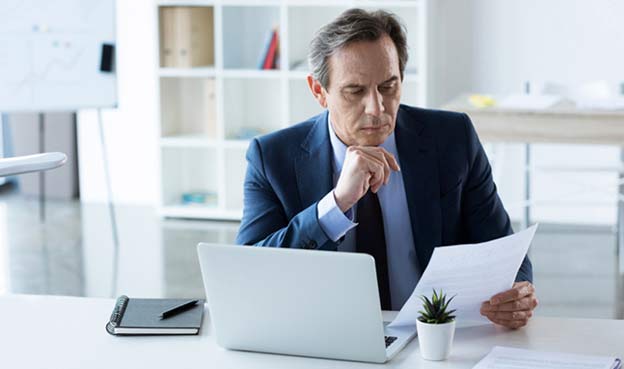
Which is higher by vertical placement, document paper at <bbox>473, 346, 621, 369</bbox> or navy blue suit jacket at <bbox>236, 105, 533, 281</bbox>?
navy blue suit jacket at <bbox>236, 105, 533, 281</bbox>

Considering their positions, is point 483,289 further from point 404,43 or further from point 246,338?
point 404,43

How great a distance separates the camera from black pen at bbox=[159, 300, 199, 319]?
197cm

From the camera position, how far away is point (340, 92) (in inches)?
85.7

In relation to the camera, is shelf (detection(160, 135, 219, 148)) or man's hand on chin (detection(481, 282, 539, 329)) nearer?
man's hand on chin (detection(481, 282, 539, 329))

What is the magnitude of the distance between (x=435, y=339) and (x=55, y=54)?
4026 mm

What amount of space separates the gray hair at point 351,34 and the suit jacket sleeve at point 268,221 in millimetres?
241

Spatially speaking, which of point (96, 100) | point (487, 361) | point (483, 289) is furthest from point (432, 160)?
point (96, 100)

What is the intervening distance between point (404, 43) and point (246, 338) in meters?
0.78

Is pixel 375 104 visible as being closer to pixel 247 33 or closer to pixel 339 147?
pixel 339 147

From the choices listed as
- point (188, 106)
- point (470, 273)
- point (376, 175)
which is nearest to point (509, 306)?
point (470, 273)

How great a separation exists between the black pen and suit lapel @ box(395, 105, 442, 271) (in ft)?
1.70

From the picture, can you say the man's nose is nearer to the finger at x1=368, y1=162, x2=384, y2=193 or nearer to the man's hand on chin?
the finger at x1=368, y1=162, x2=384, y2=193

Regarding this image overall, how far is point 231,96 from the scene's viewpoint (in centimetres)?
614

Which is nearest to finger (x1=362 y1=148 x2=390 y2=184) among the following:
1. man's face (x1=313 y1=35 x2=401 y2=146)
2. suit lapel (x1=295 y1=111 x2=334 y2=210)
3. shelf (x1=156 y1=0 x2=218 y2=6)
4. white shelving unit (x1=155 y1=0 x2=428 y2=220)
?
man's face (x1=313 y1=35 x2=401 y2=146)
